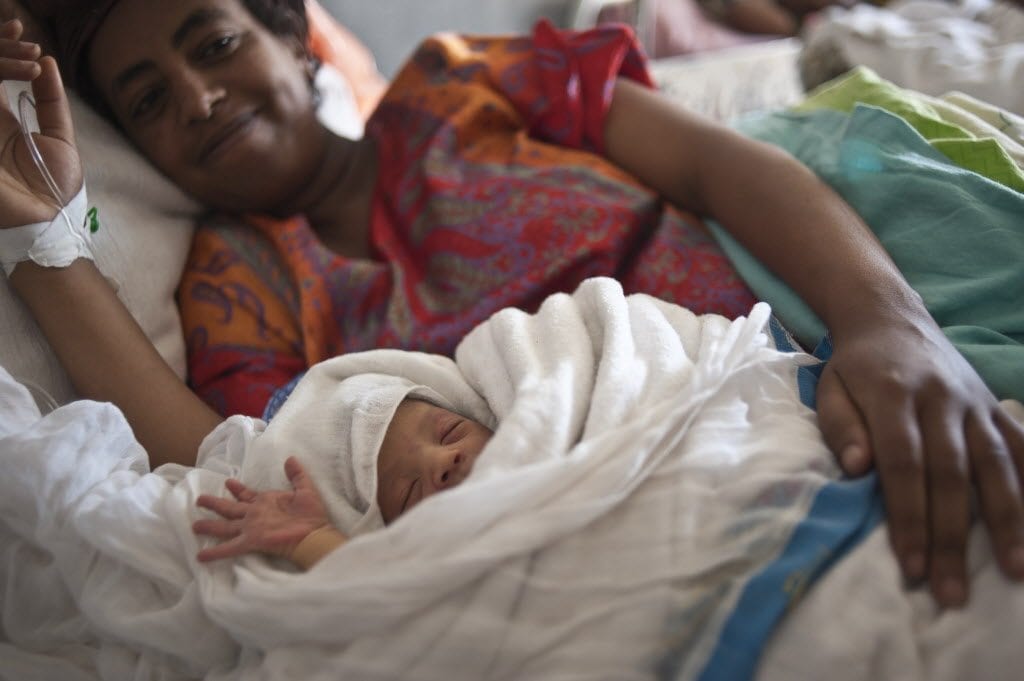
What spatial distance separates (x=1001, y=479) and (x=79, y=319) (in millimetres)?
896

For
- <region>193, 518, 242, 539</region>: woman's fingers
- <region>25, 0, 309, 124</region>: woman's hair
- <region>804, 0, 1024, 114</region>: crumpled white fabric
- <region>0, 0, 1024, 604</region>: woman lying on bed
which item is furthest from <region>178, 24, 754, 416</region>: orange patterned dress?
<region>804, 0, 1024, 114</region>: crumpled white fabric

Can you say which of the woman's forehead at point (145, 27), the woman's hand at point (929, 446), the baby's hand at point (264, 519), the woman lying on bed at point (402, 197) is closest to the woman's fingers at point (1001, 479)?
the woman's hand at point (929, 446)

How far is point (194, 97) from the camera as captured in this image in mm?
1013

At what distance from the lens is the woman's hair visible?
101cm

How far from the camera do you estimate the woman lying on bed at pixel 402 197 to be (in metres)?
0.85

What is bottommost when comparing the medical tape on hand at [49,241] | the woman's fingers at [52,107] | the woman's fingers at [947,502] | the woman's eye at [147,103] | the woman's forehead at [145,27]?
the woman's fingers at [947,502]

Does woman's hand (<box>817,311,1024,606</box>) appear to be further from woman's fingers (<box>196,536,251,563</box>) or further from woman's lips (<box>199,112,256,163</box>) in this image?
woman's lips (<box>199,112,256,163</box>)

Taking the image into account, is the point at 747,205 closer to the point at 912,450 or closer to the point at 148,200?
the point at 912,450

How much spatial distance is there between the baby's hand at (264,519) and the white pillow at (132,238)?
0.36 m

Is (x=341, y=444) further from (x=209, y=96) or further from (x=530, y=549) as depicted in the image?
(x=209, y=96)

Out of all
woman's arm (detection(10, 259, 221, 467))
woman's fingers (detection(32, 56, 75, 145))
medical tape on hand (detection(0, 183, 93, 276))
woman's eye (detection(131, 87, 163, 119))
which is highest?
woman's fingers (detection(32, 56, 75, 145))

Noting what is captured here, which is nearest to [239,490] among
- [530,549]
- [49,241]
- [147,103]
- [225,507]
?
[225,507]

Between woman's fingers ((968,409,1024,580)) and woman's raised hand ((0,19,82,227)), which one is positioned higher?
woman's raised hand ((0,19,82,227))

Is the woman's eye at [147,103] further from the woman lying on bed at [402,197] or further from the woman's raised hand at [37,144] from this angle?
the woman's raised hand at [37,144]
